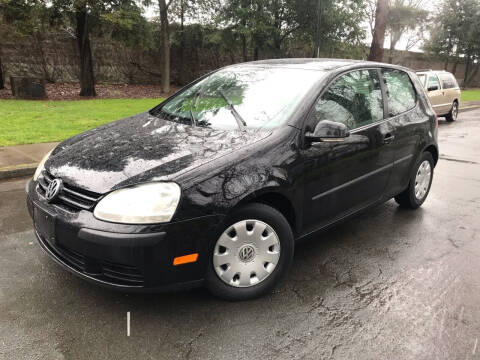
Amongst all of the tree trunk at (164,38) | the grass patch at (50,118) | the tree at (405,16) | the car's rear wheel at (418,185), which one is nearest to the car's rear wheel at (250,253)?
the car's rear wheel at (418,185)

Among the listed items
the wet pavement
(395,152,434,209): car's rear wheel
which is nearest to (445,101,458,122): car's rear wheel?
(395,152,434,209): car's rear wheel

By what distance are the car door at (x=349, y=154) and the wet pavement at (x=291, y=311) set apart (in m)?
0.48

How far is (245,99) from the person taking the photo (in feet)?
11.1

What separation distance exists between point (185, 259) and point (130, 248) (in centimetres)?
33

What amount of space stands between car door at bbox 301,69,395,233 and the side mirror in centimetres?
9

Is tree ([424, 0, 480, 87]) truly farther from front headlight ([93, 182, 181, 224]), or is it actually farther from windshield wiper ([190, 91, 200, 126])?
front headlight ([93, 182, 181, 224])

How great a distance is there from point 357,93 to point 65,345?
9.59 feet

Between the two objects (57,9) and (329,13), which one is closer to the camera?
(57,9)

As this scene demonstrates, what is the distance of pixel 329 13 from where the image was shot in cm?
1912

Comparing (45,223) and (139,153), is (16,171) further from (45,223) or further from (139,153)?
(139,153)

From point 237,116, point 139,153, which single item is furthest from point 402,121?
point 139,153

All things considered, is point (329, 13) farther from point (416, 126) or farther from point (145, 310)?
point (145, 310)

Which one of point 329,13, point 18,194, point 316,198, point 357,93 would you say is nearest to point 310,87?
point 357,93

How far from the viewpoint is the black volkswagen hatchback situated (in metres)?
2.35
